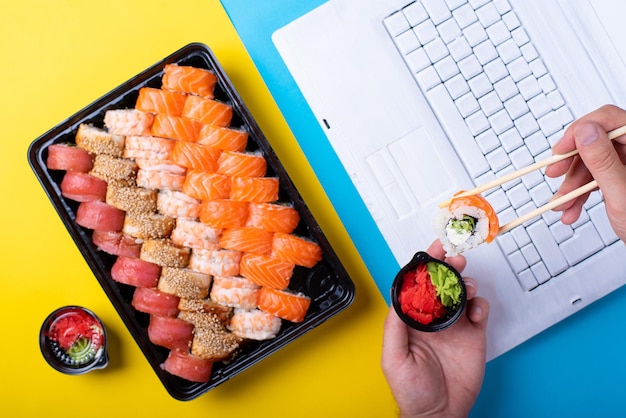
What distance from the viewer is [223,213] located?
5.89 ft

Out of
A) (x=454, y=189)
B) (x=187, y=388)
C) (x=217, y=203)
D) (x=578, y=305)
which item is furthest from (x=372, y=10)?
(x=187, y=388)

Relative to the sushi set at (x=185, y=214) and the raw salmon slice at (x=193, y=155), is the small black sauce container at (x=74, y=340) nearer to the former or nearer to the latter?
the sushi set at (x=185, y=214)

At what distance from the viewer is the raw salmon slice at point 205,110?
1792mm

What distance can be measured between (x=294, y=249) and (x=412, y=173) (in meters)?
0.46

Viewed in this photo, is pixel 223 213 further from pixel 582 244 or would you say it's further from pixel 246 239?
pixel 582 244

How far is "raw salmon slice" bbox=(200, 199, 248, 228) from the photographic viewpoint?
179cm

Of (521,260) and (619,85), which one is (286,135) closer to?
(521,260)

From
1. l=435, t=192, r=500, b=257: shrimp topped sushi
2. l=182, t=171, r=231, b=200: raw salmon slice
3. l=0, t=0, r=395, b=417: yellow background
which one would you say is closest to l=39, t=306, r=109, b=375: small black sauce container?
l=0, t=0, r=395, b=417: yellow background

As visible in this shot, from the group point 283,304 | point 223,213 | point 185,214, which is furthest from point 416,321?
point 185,214

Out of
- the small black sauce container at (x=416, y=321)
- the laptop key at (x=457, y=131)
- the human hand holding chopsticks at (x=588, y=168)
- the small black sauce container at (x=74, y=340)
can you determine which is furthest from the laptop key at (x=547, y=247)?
the small black sauce container at (x=74, y=340)

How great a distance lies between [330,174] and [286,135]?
0.21m

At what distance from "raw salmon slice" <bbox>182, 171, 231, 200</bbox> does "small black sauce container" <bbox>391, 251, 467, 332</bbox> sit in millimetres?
620

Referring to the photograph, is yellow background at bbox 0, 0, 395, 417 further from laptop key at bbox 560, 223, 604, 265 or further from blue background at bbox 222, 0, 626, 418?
laptop key at bbox 560, 223, 604, 265

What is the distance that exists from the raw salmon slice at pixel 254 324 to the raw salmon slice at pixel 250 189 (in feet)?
1.22
